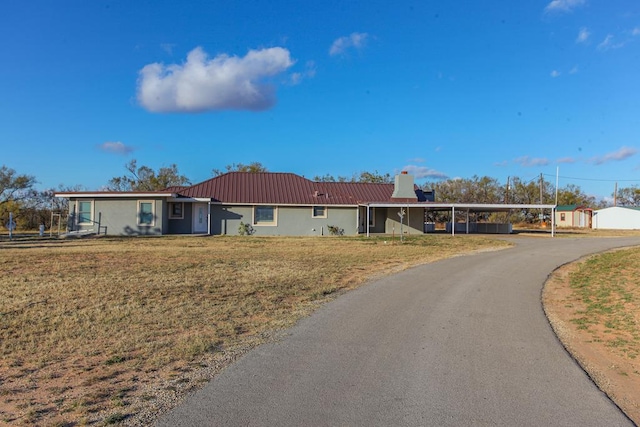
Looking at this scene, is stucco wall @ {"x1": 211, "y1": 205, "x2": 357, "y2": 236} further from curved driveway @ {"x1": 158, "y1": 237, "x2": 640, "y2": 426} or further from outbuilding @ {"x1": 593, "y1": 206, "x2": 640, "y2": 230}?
outbuilding @ {"x1": 593, "y1": 206, "x2": 640, "y2": 230}

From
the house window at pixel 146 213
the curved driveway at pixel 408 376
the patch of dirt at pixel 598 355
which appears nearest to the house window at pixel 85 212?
the house window at pixel 146 213

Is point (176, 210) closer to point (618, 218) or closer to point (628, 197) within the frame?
point (618, 218)

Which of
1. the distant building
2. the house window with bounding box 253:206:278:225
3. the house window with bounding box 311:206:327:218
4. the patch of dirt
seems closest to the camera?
the patch of dirt

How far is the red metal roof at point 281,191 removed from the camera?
31031 millimetres

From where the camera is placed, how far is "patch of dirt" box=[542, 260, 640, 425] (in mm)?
4734

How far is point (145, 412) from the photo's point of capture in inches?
157

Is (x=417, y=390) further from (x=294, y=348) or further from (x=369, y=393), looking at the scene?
(x=294, y=348)

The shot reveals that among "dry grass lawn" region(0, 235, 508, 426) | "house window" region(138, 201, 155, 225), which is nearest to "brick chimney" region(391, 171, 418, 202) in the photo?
"house window" region(138, 201, 155, 225)

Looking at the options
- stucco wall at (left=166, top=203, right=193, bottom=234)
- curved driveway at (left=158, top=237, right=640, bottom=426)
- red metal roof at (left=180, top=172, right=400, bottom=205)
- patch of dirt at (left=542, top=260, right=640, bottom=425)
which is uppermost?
red metal roof at (left=180, top=172, right=400, bottom=205)

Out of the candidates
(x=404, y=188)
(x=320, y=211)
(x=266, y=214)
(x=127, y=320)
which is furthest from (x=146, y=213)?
(x=127, y=320)

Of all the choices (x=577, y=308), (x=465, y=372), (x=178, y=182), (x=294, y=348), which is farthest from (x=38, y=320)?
(x=178, y=182)

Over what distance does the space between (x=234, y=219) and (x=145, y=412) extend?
26938 millimetres

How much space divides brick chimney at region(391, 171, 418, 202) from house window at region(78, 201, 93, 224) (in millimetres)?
19558

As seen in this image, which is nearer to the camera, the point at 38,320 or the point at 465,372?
the point at 465,372
